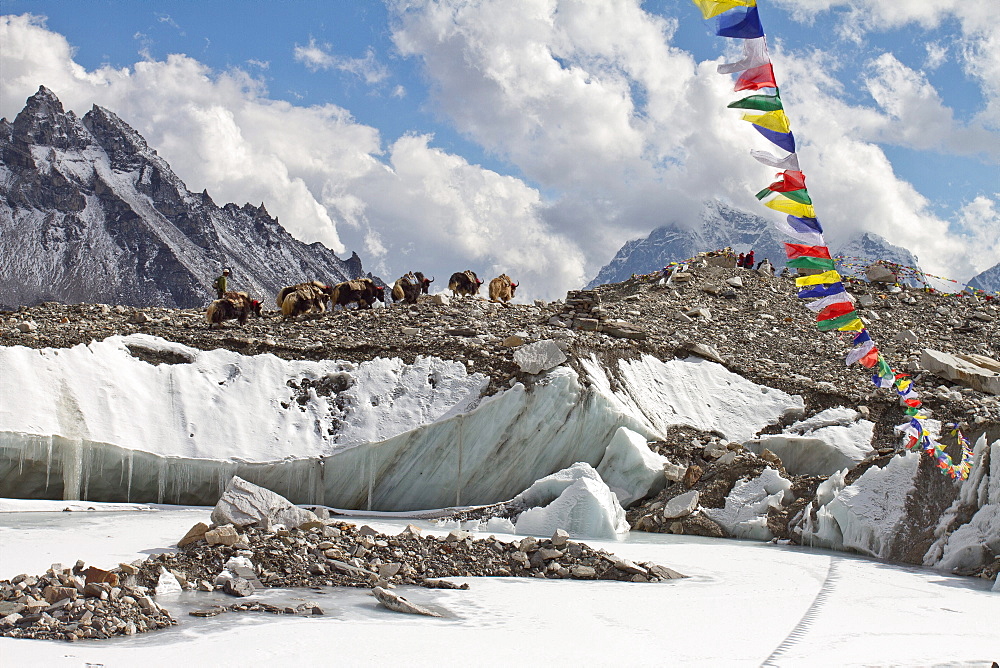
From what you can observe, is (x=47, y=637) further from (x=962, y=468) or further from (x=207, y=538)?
(x=962, y=468)

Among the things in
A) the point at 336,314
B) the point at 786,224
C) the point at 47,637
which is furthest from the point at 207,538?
the point at 336,314

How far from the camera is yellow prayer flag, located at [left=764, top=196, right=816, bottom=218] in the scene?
22.9ft

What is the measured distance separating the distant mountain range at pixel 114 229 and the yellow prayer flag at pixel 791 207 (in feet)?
339

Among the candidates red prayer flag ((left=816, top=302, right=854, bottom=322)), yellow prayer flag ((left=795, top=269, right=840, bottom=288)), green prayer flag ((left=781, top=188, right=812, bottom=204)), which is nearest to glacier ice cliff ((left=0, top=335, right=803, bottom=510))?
red prayer flag ((left=816, top=302, right=854, bottom=322))

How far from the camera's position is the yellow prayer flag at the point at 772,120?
21.2ft

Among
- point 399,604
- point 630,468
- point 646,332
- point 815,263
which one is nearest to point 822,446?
point 630,468

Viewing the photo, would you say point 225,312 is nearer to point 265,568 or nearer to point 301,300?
point 301,300

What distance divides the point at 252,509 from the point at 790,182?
21.7ft

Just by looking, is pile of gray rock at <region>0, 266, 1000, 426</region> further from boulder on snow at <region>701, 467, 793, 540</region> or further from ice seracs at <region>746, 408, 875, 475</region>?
boulder on snow at <region>701, 467, 793, 540</region>

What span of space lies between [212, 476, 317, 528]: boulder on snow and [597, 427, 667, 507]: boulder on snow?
5730 millimetres

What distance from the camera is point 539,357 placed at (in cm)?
1449

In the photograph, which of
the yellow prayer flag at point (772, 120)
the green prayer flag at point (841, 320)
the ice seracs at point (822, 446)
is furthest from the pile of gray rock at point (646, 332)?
the yellow prayer flag at point (772, 120)

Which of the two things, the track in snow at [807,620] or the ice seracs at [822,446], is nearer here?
the track in snow at [807,620]

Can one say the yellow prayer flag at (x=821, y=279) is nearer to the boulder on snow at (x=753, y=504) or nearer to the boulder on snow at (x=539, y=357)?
the boulder on snow at (x=753, y=504)
